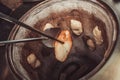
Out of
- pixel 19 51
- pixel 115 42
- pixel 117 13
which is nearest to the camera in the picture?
pixel 115 42

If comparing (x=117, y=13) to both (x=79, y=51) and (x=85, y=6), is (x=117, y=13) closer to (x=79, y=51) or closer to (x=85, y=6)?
(x=85, y=6)

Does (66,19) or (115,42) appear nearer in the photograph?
(115,42)

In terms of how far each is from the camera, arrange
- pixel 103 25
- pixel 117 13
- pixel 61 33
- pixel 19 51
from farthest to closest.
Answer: pixel 61 33 < pixel 19 51 < pixel 103 25 < pixel 117 13

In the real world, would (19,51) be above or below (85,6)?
below

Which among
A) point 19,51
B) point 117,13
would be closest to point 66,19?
point 19,51

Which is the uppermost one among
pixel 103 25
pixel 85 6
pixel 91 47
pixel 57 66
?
pixel 85 6

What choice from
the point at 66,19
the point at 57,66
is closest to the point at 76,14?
the point at 66,19

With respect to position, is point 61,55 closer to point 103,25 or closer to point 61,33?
point 61,33
